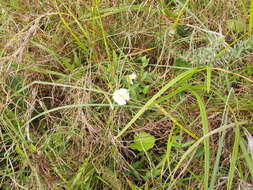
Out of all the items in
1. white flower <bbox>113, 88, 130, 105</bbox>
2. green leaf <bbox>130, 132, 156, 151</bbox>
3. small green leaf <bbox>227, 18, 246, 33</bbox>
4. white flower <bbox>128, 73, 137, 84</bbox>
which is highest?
small green leaf <bbox>227, 18, 246, 33</bbox>

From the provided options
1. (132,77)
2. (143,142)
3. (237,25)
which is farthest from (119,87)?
(237,25)

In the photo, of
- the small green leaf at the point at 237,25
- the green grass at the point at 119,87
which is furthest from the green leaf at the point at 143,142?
the small green leaf at the point at 237,25

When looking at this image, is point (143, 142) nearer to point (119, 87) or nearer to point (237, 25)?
point (119, 87)

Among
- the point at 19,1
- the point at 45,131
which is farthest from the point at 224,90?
the point at 19,1

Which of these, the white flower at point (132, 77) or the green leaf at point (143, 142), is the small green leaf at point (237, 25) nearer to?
the white flower at point (132, 77)

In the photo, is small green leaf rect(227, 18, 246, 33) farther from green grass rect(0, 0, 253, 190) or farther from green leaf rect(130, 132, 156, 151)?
green leaf rect(130, 132, 156, 151)

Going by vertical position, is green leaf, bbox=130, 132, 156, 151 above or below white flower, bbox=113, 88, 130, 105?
below

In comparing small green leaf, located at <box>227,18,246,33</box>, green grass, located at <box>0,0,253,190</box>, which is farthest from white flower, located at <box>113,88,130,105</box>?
small green leaf, located at <box>227,18,246,33</box>
